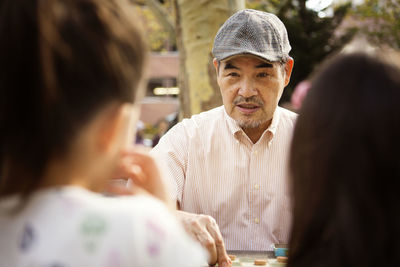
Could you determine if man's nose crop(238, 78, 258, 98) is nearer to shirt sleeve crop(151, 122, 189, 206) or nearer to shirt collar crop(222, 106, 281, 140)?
shirt collar crop(222, 106, 281, 140)

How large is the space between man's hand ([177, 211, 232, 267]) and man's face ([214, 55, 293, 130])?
921 millimetres

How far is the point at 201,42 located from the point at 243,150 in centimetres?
249

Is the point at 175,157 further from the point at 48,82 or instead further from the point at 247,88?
the point at 48,82

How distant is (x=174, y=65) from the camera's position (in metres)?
30.5

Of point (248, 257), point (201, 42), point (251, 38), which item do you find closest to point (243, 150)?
point (251, 38)

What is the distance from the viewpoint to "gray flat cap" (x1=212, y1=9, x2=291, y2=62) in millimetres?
2883

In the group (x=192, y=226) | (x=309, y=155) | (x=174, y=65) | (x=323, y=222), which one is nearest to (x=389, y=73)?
(x=309, y=155)

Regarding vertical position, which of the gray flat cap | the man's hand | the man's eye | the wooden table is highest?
the gray flat cap

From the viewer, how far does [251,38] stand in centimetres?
290

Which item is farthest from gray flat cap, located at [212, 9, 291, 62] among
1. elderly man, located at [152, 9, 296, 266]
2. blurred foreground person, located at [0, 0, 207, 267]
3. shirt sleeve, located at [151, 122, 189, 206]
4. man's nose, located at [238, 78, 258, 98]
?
blurred foreground person, located at [0, 0, 207, 267]

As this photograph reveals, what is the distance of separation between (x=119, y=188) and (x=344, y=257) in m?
0.55

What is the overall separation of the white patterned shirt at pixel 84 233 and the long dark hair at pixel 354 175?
12.7 inches

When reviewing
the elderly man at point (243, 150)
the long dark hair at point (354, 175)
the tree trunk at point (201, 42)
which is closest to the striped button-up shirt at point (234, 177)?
the elderly man at point (243, 150)

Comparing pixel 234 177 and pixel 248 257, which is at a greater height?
pixel 234 177
